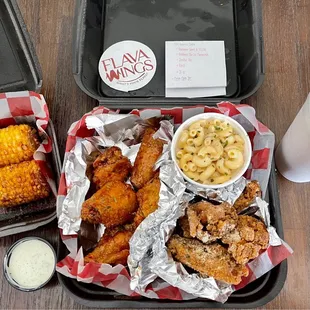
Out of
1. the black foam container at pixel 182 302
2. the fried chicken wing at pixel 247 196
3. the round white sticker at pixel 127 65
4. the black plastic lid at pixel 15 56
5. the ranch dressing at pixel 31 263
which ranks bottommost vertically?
the black foam container at pixel 182 302

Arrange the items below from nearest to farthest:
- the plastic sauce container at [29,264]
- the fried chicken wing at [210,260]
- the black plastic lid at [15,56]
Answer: the fried chicken wing at [210,260] < the plastic sauce container at [29,264] < the black plastic lid at [15,56]

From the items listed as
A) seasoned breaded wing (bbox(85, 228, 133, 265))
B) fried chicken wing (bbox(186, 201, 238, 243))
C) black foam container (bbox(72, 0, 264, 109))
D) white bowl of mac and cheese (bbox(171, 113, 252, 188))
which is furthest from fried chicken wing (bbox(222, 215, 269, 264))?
black foam container (bbox(72, 0, 264, 109))

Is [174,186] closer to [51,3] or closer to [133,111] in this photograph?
[133,111]

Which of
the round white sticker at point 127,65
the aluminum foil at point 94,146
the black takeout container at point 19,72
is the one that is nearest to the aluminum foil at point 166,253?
the aluminum foil at point 94,146

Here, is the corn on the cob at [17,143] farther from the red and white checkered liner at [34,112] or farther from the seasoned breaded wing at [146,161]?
the seasoned breaded wing at [146,161]

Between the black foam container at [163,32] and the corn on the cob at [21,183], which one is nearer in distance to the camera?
the corn on the cob at [21,183]

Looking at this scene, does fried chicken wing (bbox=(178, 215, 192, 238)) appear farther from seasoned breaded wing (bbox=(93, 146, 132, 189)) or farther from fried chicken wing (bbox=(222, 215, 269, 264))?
seasoned breaded wing (bbox=(93, 146, 132, 189))

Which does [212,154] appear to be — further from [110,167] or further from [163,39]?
[163,39]

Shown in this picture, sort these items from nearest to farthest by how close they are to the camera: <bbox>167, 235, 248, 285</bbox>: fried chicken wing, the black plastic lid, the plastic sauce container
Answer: <bbox>167, 235, 248, 285</bbox>: fried chicken wing, the plastic sauce container, the black plastic lid
